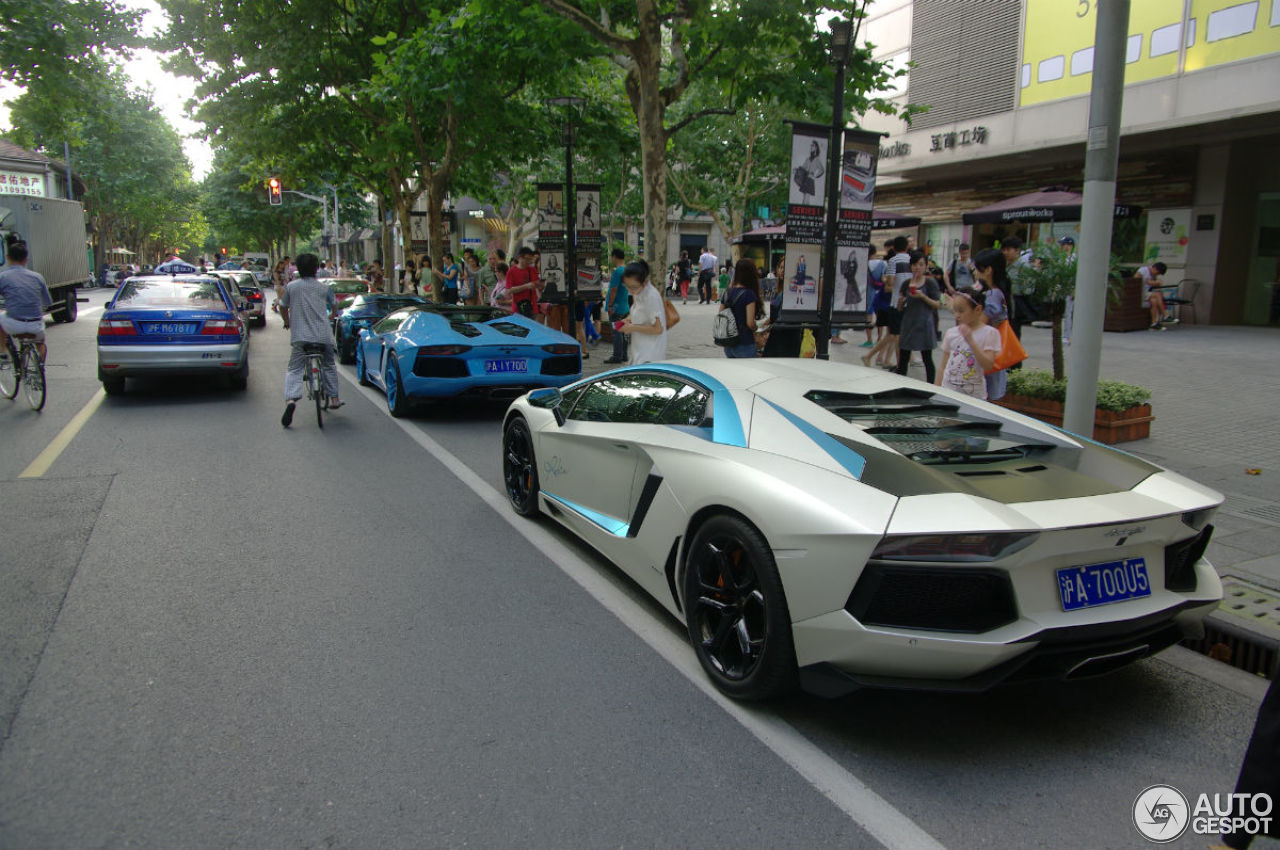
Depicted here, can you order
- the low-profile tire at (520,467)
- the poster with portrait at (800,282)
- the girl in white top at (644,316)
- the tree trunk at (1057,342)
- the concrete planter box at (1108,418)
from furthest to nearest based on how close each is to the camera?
the poster with portrait at (800,282), the tree trunk at (1057,342), the girl in white top at (644,316), the concrete planter box at (1108,418), the low-profile tire at (520,467)

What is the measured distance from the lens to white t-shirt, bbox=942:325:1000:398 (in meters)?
6.31

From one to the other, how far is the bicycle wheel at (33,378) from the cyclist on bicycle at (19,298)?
269 mm

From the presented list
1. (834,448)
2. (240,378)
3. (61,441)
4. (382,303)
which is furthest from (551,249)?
(834,448)

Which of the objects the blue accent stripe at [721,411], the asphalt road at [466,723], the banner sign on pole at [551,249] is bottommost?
the asphalt road at [466,723]

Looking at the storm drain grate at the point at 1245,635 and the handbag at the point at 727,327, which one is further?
the handbag at the point at 727,327

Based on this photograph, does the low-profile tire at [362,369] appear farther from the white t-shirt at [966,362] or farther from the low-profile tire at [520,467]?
the white t-shirt at [966,362]

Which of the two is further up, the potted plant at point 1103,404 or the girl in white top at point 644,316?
the girl in white top at point 644,316

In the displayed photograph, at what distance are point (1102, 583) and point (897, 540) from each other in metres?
0.78

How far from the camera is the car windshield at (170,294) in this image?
1099 centimetres

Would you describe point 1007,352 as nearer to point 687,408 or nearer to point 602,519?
point 687,408

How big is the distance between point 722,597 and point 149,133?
6968cm

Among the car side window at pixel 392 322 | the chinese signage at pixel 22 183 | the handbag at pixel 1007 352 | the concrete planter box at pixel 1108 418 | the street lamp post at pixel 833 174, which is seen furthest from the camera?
the chinese signage at pixel 22 183

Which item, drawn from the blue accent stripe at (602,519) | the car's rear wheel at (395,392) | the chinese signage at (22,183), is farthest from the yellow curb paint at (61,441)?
the chinese signage at (22,183)

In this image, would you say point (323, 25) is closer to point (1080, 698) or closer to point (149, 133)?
point (1080, 698)
